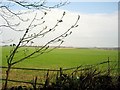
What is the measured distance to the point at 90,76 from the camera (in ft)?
10.7

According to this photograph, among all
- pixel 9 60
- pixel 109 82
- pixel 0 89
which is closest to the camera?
pixel 9 60

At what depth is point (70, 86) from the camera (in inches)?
123

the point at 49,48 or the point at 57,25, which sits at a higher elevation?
the point at 57,25

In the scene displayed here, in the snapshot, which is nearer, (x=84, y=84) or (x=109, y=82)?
(x=84, y=84)

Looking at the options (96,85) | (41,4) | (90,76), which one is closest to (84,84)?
(90,76)

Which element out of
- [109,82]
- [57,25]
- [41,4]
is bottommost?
[109,82]

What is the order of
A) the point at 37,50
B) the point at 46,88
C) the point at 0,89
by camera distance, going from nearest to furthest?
1. the point at 37,50
2. the point at 46,88
3. the point at 0,89

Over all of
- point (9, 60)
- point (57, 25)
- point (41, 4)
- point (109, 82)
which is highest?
point (41, 4)

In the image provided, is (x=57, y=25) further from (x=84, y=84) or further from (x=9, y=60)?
(x=84, y=84)

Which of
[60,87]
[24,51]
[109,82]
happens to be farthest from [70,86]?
[109,82]

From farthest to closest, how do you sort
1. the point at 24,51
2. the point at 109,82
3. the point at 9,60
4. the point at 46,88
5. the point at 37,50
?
the point at 109,82 → the point at 46,88 → the point at 24,51 → the point at 37,50 → the point at 9,60

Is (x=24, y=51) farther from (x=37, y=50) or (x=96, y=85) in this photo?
(x=96, y=85)

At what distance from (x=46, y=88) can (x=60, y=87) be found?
0.17 meters

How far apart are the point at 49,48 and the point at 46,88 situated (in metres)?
0.66
